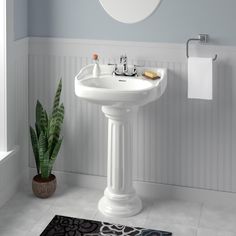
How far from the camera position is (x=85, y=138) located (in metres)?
4.23

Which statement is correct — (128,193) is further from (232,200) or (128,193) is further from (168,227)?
(232,200)

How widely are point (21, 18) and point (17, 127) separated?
78 centimetres

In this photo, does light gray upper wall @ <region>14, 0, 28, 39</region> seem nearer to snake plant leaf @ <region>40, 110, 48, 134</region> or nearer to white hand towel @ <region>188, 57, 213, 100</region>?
snake plant leaf @ <region>40, 110, 48, 134</region>

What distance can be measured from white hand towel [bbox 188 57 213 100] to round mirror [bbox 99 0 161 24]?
45 centimetres

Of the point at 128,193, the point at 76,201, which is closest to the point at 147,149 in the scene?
the point at 128,193

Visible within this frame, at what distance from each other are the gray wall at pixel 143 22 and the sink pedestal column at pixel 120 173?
1.99ft

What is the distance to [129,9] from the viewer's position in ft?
12.8

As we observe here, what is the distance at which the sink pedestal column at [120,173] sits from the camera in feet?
12.5

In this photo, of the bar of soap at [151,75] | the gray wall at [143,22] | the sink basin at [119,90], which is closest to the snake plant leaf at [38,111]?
the sink basin at [119,90]

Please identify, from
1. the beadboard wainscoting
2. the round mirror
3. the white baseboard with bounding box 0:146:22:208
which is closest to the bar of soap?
the beadboard wainscoting

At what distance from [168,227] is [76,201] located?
28.6 inches

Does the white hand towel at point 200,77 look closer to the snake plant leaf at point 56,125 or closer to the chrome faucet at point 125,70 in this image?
the chrome faucet at point 125,70

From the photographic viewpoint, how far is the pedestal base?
384cm

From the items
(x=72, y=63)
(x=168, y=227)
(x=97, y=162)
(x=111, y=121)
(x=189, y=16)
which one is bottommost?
(x=168, y=227)
